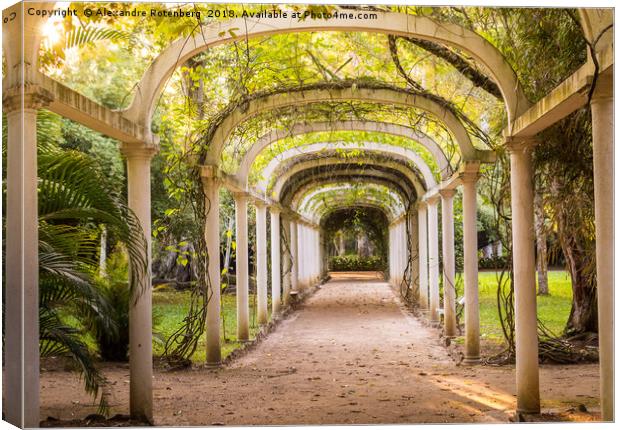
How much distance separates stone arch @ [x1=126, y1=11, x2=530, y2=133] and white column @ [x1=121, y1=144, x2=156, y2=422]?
1.63 ft

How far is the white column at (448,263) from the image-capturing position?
38.7 ft

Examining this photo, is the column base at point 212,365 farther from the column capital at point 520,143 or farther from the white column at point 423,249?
the white column at point 423,249

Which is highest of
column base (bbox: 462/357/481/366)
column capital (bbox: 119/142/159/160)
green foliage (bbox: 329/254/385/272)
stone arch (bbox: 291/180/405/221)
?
stone arch (bbox: 291/180/405/221)

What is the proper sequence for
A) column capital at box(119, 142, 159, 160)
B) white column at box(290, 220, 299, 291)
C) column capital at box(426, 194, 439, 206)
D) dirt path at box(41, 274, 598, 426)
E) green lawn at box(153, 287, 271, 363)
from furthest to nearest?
white column at box(290, 220, 299, 291) < column capital at box(426, 194, 439, 206) < green lawn at box(153, 287, 271, 363) < dirt path at box(41, 274, 598, 426) < column capital at box(119, 142, 159, 160)

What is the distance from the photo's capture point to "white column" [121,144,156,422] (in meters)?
5.74

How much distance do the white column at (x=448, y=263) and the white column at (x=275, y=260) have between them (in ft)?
16.3

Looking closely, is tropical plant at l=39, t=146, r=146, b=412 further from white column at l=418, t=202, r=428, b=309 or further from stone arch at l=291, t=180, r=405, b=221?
stone arch at l=291, t=180, r=405, b=221

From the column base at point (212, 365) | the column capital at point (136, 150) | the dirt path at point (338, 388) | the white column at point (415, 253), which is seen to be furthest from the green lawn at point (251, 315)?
the column capital at point (136, 150)

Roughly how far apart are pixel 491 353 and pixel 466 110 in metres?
4.04

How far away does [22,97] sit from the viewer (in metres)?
3.94

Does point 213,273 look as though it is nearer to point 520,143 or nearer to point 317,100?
point 317,100

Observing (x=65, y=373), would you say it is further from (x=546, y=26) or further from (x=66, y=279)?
(x=546, y=26)

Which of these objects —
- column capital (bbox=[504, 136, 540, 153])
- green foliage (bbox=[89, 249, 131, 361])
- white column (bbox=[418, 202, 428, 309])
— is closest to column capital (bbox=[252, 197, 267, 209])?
white column (bbox=[418, 202, 428, 309])

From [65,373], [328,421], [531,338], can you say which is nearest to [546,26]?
[531,338]
